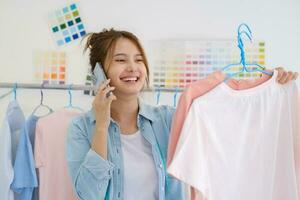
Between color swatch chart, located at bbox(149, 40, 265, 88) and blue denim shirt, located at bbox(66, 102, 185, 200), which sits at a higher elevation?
color swatch chart, located at bbox(149, 40, 265, 88)

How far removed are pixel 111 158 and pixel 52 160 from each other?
42 centimetres

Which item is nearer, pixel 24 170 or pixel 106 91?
pixel 106 91

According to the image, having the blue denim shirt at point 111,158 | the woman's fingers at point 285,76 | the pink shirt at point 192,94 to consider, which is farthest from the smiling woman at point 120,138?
the woman's fingers at point 285,76

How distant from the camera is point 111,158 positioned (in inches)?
48.6

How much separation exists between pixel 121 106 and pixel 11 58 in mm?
890

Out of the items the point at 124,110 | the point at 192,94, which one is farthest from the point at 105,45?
the point at 192,94

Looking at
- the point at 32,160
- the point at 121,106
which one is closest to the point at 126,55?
the point at 121,106

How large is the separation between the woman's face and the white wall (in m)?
0.65

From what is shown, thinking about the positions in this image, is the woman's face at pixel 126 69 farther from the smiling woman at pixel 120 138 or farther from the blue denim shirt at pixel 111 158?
the blue denim shirt at pixel 111 158

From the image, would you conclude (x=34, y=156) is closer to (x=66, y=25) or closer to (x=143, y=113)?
(x=143, y=113)

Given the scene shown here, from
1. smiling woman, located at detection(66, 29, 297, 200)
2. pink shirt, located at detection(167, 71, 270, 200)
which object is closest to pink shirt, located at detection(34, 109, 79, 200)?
smiling woman, located at detection(66, 29, 297, 200)

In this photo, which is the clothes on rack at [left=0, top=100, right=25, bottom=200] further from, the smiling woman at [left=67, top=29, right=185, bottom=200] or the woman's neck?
the woman's neck

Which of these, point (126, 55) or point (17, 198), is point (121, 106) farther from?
point (17, 198)

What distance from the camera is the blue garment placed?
1440mm
